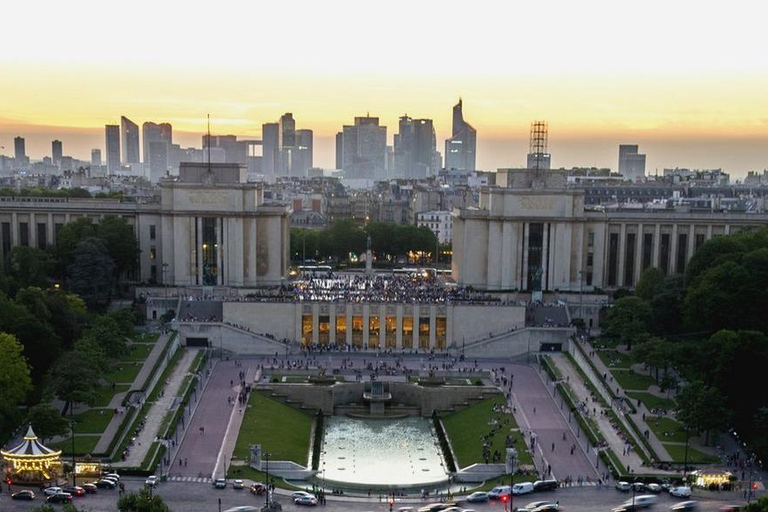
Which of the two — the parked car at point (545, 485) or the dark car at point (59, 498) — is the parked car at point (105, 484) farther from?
the parked car at point (545, 485)

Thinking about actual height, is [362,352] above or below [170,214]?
below

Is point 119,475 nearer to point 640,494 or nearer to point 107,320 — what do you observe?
point 107,320

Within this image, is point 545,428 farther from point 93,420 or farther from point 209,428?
point 93,420

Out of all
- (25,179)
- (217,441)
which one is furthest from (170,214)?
(25,179)

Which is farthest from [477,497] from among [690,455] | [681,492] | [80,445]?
[80,445]

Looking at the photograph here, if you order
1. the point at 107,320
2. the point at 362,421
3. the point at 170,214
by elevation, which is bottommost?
the point at 362,421

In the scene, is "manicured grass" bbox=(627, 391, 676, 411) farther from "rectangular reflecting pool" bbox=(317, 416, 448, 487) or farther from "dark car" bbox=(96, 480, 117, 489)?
"dark car" bbox=(96, 480, 117, 489)

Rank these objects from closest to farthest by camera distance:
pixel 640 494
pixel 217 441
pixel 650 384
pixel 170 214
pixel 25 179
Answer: pixel 640 494, pixel 217 441, pixel 650 384, pixel 170 214, pixel 25 179
